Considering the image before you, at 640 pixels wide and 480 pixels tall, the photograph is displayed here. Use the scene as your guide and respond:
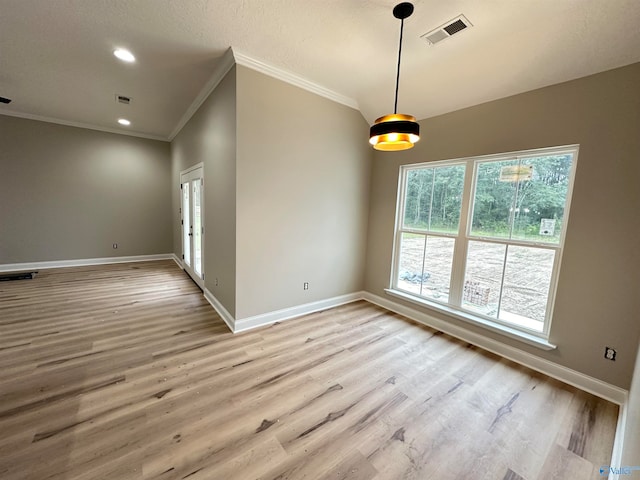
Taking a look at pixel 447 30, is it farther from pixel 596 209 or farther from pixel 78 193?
pixel 78 193

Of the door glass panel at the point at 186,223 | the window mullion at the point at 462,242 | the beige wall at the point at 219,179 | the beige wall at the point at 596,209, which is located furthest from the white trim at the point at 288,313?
the door glass panel at the point at 186,223

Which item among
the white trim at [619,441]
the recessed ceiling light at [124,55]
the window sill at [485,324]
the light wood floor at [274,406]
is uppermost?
the recessed ceiling light at [124,55]

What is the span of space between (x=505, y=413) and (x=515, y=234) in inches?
69.5

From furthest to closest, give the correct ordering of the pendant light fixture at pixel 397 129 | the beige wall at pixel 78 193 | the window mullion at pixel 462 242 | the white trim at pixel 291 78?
the beige wall at pixel 78 193, the window mullion at pixel 462 242, the white trim at pixel 291 78, the pendant light fixture at pixel 397 129

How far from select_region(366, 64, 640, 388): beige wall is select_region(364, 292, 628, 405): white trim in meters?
0.06

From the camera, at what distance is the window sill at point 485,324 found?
262cm

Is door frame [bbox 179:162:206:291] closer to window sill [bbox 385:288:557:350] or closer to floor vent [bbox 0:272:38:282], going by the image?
floor vent [bbox 0:272:38:282]

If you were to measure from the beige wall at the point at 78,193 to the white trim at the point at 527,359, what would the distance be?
645cm

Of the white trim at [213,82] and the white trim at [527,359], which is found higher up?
the white trim at [213,82]

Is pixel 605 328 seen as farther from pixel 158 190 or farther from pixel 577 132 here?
pixel 158 190

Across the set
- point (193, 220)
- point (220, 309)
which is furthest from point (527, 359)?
point (193, 220)

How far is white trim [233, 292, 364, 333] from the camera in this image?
319cm

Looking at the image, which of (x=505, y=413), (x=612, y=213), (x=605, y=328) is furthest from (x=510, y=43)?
(x=505, y=413)

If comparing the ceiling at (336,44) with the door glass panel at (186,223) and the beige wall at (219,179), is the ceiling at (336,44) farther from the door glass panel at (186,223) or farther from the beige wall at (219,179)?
the door glass panel at (186,223)
